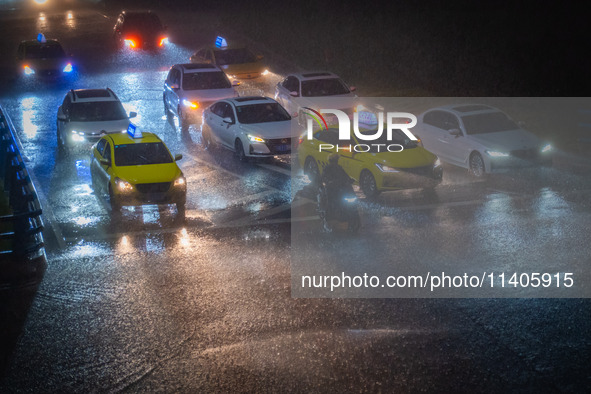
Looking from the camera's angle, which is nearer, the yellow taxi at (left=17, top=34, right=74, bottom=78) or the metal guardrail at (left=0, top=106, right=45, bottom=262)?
the metal guardrail at (left=0, top=106, right=45, bottom=262)

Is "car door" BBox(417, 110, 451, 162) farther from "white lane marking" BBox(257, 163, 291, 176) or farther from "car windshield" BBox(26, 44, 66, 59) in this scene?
"car windshield" BBox(26, 44, 66, 59)

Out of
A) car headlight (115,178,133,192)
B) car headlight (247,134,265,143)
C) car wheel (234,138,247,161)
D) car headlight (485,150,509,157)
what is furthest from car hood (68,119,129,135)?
car headlight (485,150,509,157)

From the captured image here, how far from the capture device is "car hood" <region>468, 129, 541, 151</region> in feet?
58.8

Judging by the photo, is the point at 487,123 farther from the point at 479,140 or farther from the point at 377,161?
the point at 377,161

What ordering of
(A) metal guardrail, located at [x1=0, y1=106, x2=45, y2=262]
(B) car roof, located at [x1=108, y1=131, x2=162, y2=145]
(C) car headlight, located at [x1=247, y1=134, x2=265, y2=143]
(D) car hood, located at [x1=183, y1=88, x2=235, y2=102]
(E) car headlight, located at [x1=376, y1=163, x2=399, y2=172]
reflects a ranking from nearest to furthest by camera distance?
(A) metal guardrail, located at [x1=0, y1=106, x2=45, y2=262], (E) car headlight, located at [x1=376, y1=163, x2=399, y2=172], (B) car roof, located at [x1=108, y1=131, x2=162, y2=145], (C) car headlight, located at [x1=247, y1=134, x2=265, y2=143], (D) car hood, located at [x1=183, y1=88, x2=235, y2=102]

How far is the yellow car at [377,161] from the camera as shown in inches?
647

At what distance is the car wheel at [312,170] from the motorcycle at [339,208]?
299 cm

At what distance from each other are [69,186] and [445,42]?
23218 millimetres

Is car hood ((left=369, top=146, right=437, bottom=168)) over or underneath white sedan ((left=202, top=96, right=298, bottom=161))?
over

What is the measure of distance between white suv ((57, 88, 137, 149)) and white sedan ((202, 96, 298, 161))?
2.30 m

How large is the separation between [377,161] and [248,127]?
492cm

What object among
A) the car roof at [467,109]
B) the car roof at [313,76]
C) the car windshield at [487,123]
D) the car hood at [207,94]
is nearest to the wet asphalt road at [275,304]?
the car windshield at [487,123]

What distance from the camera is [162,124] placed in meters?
24.8

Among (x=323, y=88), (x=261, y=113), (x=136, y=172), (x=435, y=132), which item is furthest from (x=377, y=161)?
(x=323, y=88)
